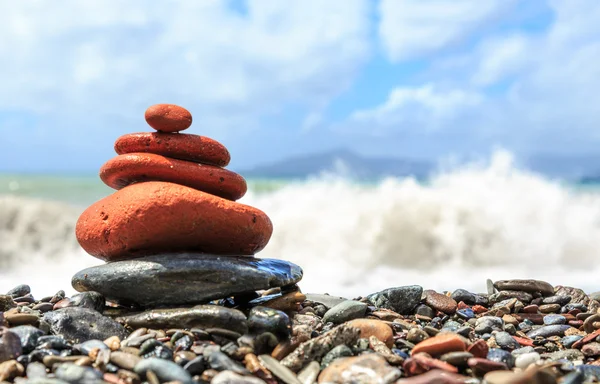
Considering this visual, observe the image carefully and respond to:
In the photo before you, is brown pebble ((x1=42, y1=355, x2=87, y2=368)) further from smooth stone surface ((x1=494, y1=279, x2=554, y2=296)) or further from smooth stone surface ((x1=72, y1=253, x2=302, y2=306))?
smooth stone surface ((x1=494, y1=279, x2=554, y2=296))

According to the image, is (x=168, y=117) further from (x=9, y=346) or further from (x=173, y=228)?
(x=9, y=346)

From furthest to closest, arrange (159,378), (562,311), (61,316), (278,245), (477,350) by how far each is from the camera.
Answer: (278,245) → (562,311) → (61,316) → (477,350) → (159,378)

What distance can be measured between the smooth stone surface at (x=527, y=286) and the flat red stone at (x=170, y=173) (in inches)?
173

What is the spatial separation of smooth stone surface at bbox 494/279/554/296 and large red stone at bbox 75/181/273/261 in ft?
13.3

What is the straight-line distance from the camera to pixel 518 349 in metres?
6.26

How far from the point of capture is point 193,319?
5.91 m

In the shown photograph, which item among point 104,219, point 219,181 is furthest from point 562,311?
point 104,219

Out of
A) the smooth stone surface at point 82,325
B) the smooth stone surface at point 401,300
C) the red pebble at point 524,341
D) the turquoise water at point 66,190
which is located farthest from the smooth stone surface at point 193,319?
the turquoise water at point 66,190

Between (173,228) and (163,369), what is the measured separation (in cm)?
208

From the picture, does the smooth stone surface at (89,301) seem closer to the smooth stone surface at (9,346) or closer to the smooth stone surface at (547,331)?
the smooth stone surface at (9,346)

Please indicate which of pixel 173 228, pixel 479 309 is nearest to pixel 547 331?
pixel 479 309

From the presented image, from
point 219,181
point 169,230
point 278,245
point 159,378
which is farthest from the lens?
point 278,245

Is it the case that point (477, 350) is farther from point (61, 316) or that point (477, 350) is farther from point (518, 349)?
point (61, 316)

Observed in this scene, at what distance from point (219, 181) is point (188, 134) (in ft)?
2.37
